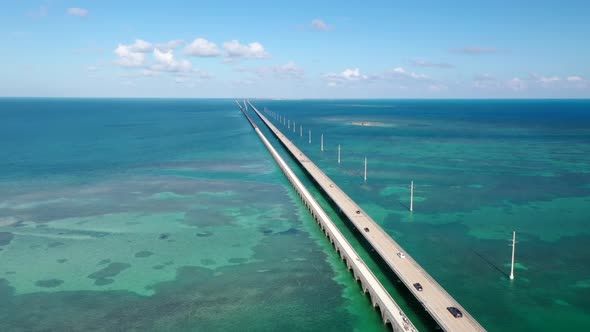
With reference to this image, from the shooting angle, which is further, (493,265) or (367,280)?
(493,265)

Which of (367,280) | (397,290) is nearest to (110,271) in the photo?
(367,280)

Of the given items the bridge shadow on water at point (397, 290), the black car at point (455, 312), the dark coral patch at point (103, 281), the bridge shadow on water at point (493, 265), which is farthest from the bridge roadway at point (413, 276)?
the dark coral patch at point (103, 281)

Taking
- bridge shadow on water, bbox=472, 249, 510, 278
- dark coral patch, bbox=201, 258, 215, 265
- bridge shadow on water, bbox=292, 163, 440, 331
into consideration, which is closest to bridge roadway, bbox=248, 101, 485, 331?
bridge shadow on water, bbox=292, 163, 440, 331

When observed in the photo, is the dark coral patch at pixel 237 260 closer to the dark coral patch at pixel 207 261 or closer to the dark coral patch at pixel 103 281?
the dark coral patch at pixel 207 261

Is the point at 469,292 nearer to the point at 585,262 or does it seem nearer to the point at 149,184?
the point at 585,262

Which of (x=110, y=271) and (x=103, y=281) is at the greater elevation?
(x=110, y=271)

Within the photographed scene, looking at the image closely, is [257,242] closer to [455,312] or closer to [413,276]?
[413,276]

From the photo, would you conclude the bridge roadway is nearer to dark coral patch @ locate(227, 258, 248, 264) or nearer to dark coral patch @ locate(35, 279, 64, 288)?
dark coral patch @ locate(227, 258, 248, 264)
